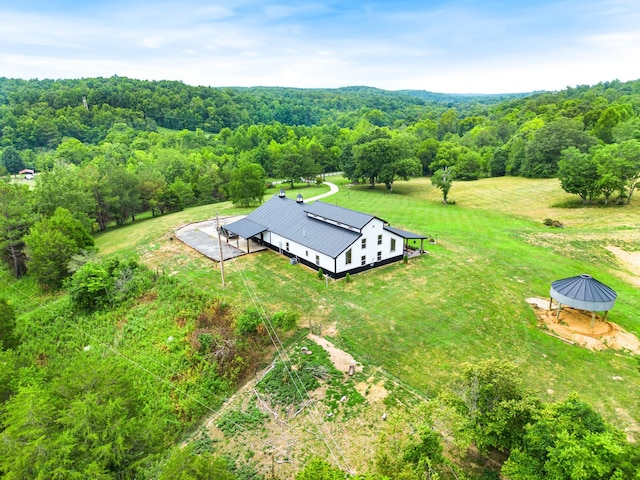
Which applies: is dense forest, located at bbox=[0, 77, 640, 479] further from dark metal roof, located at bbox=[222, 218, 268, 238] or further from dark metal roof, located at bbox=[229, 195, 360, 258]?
dark metal roof, located at bbox=[229, 195, 360, 258]

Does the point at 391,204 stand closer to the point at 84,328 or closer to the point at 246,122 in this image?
the point at 84,328

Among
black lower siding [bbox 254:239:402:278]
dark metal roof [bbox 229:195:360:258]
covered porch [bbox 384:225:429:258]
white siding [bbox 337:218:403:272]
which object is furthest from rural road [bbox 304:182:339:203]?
white siding [bbox 337:218:403:272]

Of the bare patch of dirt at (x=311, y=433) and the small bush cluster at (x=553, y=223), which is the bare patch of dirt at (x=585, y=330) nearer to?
the bare patch of dirt at (x=311, y=433)

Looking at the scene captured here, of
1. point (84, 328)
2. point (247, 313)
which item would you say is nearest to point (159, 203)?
point (84, 328)

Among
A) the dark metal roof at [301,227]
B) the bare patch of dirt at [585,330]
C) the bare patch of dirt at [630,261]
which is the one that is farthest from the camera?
the dark metal roof at [301,227]

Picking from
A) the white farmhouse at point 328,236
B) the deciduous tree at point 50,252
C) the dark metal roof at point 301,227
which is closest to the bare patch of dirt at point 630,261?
the white farmhouse at point 328,236
